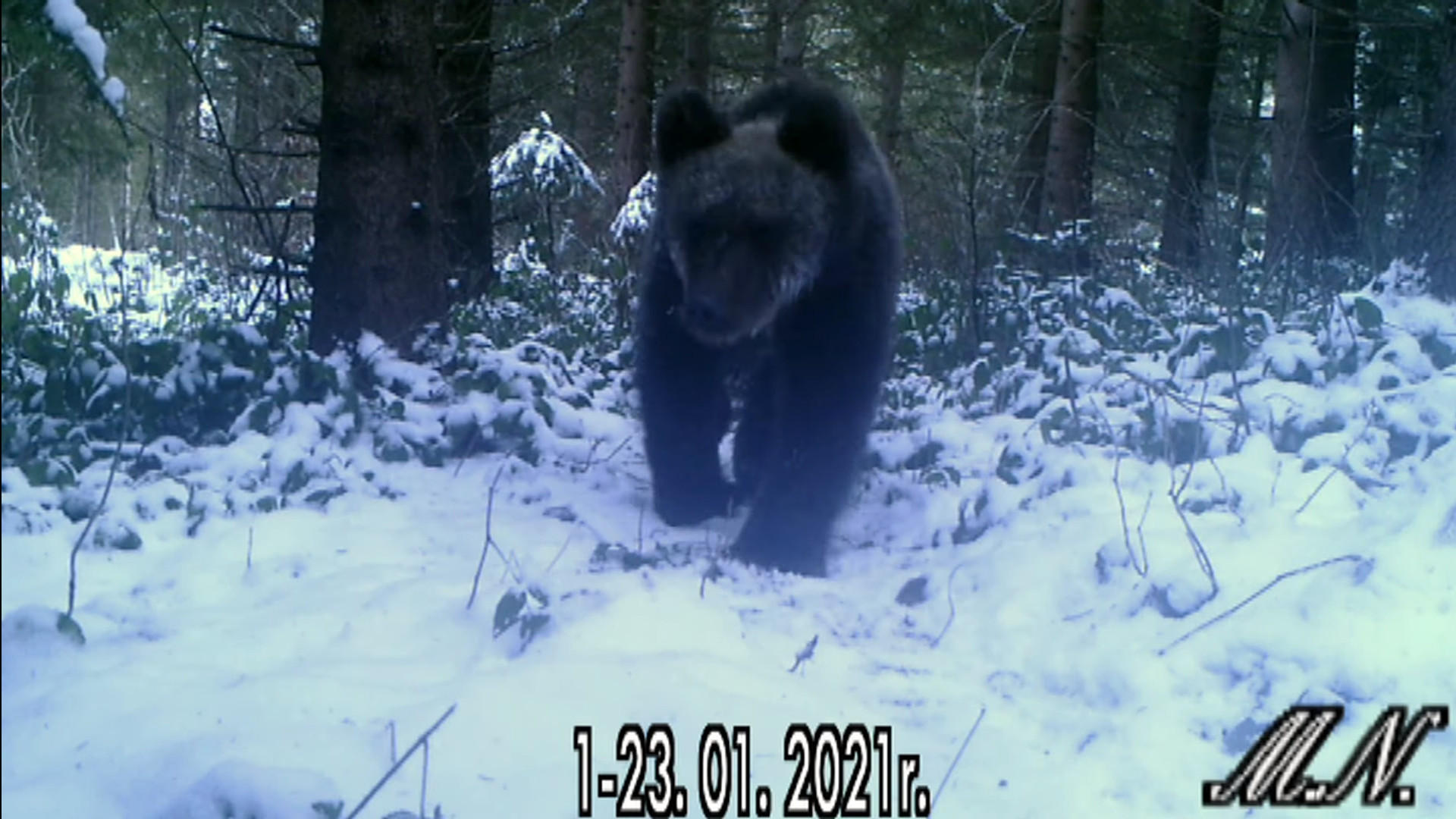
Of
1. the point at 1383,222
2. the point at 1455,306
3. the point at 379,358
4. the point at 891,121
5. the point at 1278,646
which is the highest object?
the point at 891,121

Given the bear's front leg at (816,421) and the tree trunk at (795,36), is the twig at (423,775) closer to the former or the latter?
the bear's front leg at (816,421)

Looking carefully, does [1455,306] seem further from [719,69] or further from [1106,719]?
[719,69]

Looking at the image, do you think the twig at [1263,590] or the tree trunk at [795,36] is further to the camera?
the tree trunk at [795,36]

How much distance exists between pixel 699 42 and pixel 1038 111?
8.09ft

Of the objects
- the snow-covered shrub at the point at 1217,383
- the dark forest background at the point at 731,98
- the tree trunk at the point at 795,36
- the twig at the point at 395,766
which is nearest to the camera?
Result: the twig at the point at 395,766

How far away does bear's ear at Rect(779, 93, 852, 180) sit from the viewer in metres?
3.91

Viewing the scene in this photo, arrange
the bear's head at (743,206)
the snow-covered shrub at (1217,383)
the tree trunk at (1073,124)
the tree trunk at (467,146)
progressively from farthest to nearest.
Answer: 1. the tree trunk at (1073,124)
2. the tree trunk at (467,146)
3. the bear's head at (743,206)
4. the snow-covered shrub at (1217,383)

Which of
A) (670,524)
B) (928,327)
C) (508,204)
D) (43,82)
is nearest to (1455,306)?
(928,327)

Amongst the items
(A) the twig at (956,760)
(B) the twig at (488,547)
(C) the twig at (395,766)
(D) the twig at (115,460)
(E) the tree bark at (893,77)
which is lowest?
(A) the twig at (956,760)

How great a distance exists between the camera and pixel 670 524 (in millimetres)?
4105

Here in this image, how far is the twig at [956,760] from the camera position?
2.03 m

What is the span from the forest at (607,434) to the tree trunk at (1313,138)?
6cm

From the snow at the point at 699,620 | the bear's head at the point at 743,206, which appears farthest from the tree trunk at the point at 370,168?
the bear's head at the point at 743,206

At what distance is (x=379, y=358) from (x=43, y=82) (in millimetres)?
2129
